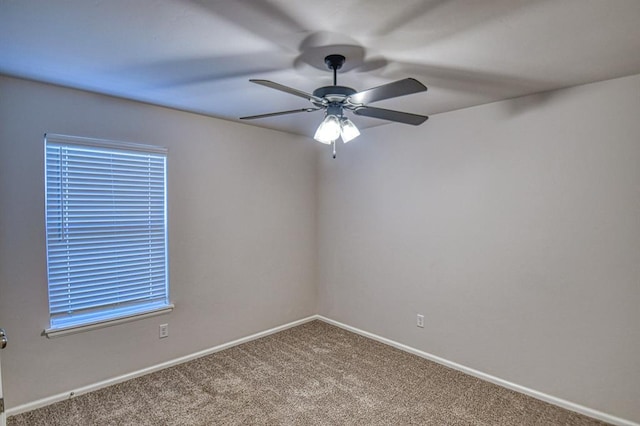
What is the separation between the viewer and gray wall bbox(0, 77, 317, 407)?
2.37 meters

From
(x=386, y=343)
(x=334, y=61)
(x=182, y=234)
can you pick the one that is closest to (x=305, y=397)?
(x=386, y=343)

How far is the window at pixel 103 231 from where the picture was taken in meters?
2.52

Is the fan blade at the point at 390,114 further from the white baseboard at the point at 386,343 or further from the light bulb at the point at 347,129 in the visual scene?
the white baseboard at the point at 386,343

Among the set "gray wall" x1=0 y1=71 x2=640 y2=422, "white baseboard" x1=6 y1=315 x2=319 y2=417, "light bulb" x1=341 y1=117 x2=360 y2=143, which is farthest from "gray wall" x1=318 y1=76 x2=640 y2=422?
"light bulb" x1=341 y1=117 x2=360 y2=143

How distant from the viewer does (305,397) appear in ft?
8.71

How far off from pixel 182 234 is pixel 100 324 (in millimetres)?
959

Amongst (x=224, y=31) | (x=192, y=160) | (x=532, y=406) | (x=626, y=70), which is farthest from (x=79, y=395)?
(x=626, y=70)

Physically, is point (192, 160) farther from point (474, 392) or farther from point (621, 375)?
point (621, 375)

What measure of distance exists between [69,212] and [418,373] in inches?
124

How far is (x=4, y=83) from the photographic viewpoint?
2.28 m

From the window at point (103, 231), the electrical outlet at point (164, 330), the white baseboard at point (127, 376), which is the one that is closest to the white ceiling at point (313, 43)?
the window at point (103, 231)

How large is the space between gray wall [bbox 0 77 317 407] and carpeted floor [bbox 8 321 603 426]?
0.27m

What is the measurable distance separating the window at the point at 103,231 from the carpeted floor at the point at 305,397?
60cm

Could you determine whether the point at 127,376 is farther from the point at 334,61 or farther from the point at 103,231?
the point at 334,61
